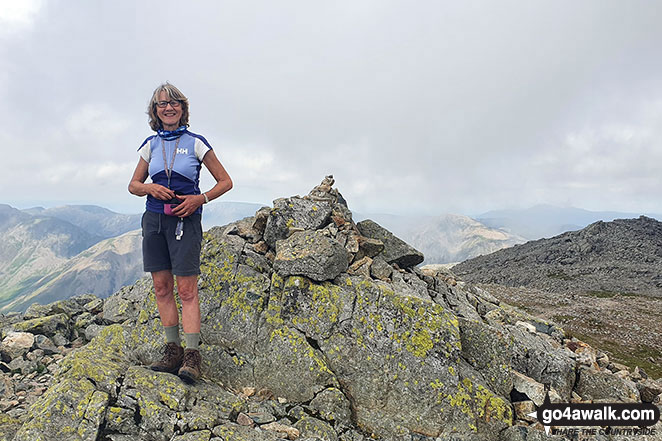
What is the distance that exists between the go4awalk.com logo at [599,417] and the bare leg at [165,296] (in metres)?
11.7

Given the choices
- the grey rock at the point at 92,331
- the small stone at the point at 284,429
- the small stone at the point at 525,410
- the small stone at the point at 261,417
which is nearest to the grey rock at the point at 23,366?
the grey rock at the point at 92,331

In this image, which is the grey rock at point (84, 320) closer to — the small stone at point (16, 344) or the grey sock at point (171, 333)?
the small stone at point (16, 344)

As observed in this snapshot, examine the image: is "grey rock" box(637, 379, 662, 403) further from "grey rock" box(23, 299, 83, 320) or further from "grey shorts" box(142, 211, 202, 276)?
A: "grey rock" box(23, 299, 83, 320)

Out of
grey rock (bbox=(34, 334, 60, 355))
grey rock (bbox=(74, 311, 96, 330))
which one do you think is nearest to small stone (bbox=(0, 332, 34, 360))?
grey rock (bbox=(34, 334, 60, 355))

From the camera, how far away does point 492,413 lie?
9961 mm

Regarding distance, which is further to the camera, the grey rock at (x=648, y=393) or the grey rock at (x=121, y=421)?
the grey rock at (x=648, y=393)

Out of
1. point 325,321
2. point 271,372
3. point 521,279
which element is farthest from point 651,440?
point 521,279

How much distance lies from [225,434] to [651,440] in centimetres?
1312

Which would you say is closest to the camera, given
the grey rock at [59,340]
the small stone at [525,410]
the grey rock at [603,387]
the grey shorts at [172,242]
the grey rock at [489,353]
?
the grey shorts at [172,242]

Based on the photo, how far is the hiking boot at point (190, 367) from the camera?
8867 millimetres

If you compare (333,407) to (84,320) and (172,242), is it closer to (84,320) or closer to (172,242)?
(172,242)

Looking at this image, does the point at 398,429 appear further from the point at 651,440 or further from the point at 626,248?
the point at 626,248

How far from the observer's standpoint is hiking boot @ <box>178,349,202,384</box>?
349 inches

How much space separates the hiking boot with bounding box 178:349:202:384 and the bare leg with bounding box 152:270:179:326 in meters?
1.00
